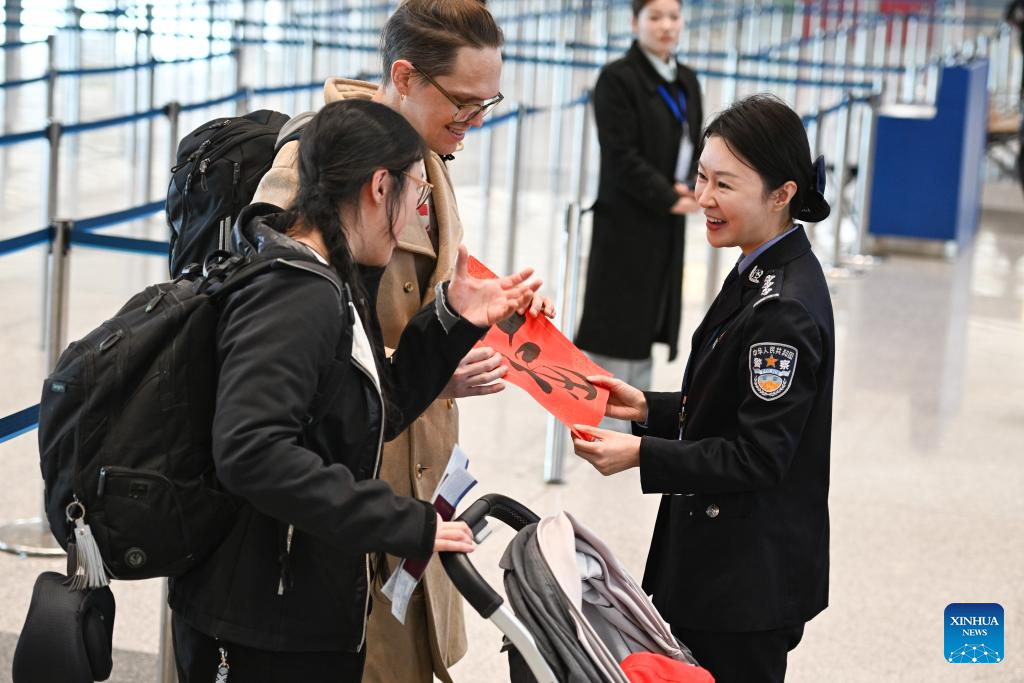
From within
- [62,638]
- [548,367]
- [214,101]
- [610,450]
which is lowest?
[62,638]

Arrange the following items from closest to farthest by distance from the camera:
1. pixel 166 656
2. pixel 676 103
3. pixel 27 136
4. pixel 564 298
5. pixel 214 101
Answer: pixel 166 656
pixel 564 298
pixel 676 103
pixel 27 136
pixel 214 101

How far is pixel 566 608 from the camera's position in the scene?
7.00ft

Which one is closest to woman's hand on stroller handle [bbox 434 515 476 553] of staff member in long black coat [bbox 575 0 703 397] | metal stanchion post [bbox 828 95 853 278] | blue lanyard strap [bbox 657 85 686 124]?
staff member in long black coat [bbox 575 0 703 397]

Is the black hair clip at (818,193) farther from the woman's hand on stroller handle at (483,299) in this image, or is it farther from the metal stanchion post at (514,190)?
the metal stanchion post at (514,190)

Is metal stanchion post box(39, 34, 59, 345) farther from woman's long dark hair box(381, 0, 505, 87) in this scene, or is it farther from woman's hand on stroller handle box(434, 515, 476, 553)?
woman's hand on stroller handle box(434, 515, 476, 553)

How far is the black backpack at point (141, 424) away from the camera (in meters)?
1.93

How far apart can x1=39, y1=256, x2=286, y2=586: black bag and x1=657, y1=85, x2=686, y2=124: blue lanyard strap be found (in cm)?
368

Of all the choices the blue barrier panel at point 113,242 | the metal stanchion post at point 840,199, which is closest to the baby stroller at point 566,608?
the blue barrier panel at point 113,242

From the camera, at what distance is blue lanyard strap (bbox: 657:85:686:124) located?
17.9ft

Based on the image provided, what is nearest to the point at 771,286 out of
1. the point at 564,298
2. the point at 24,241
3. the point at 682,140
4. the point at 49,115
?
the point at 24,241

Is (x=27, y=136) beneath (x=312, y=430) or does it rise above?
above

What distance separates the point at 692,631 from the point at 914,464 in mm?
3302

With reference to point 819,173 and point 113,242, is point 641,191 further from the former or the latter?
point 819,173

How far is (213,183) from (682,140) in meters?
3.16
